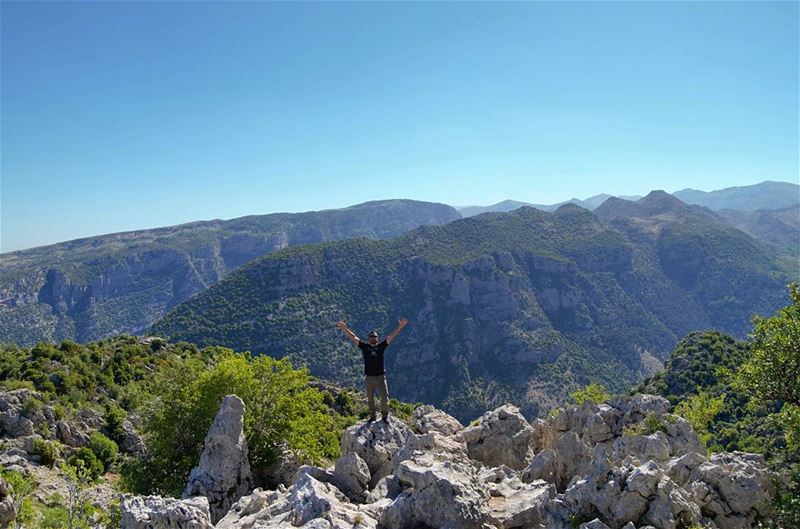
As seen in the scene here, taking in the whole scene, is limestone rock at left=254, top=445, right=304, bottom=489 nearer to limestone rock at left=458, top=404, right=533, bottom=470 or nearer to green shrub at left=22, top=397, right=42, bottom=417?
limestone rock at left=458, top=404, right=533, bottom=470

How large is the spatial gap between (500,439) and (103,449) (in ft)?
87.5

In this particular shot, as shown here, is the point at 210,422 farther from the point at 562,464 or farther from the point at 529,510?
the point at 562,464

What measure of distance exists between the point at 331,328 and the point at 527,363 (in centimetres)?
6701

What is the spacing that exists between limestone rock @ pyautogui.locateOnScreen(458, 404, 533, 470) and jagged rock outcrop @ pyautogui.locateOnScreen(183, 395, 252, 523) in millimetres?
9648

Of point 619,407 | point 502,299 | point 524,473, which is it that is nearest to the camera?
point 524,473

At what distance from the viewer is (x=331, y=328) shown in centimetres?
16888

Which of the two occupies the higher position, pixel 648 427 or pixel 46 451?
pixel 648 427

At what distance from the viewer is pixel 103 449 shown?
32875mm

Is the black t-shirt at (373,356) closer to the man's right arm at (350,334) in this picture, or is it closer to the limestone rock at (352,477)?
the man's right arm at (350,334)

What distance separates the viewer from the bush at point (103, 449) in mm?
32656

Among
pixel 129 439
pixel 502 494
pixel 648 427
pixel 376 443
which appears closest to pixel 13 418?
pixel 129 439

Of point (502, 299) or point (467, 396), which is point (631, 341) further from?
point (467, 396)

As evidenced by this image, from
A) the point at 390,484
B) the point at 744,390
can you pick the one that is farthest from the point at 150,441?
the point at 744,390

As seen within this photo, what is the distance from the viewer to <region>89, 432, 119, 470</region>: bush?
3266 centimetres
